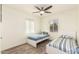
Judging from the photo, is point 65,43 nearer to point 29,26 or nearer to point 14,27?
point 29,26

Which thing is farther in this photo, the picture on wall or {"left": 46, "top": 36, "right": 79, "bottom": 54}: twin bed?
the picture on wall

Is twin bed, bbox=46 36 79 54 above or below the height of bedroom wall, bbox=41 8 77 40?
below

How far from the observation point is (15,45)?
105 cm

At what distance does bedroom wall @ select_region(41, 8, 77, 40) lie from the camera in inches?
39.0

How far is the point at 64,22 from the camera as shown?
1073 mm

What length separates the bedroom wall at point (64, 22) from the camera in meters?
0.99

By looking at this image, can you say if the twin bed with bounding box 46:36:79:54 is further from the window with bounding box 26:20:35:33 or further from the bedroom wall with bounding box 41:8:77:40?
the window with bounding box 26:20:35:33

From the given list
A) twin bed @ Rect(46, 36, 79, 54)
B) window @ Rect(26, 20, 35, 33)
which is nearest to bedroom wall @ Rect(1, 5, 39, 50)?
window @ Rect(26, 20, 35, 33)

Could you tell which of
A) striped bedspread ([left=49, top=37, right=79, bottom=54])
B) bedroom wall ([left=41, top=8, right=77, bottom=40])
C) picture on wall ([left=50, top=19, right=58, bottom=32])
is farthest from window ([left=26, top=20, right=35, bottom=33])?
striped bedspread ([left=49, top=37, right=79, bottom=54])

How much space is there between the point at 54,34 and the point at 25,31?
0.54 metres

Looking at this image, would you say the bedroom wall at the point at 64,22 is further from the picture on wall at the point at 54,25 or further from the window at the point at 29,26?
the window at the point at 29,26
